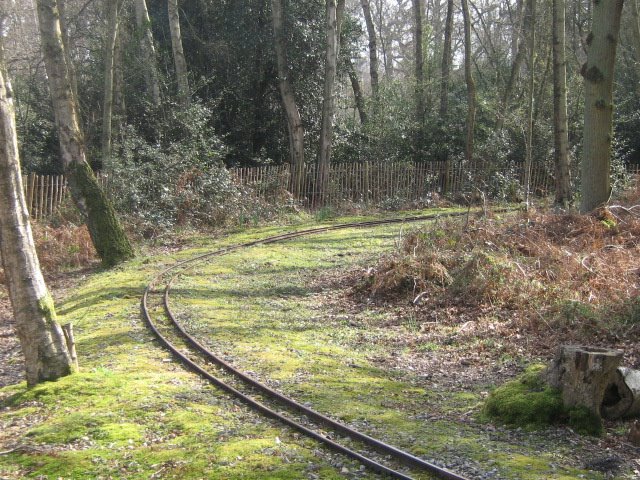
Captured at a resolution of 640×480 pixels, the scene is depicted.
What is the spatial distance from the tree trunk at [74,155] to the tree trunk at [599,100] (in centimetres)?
1018

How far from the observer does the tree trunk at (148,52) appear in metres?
22.5

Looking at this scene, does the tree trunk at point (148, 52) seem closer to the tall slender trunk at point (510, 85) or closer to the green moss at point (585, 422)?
the tall slender trunk at point (510, 85)

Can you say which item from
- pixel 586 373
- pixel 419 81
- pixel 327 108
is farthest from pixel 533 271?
pixel 419 81

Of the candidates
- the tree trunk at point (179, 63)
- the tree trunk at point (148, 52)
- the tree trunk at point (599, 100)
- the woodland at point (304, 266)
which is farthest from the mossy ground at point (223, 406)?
the tree trunk at point (148, 52)

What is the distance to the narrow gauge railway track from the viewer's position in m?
4.87

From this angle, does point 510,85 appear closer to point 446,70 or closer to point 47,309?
point 446,70

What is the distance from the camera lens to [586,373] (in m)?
5.44

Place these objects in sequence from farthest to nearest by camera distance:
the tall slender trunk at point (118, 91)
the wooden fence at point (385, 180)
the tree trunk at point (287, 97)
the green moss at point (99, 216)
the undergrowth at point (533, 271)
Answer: the tall slender trunk at point (118, 91) < the tree trunk at point (287, 97) < the wooden fence at point (385, 180) < the green moss at point (99, 216) < the undergrowth at point (533, 271)

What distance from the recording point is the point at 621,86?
93.7 ft

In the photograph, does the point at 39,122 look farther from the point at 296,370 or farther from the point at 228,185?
the point at 296,370

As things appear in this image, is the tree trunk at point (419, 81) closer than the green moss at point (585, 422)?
No

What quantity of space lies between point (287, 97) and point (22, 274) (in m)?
19.2

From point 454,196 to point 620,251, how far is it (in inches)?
630

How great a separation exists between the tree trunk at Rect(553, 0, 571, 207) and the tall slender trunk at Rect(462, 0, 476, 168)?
→ 31.3 feet
